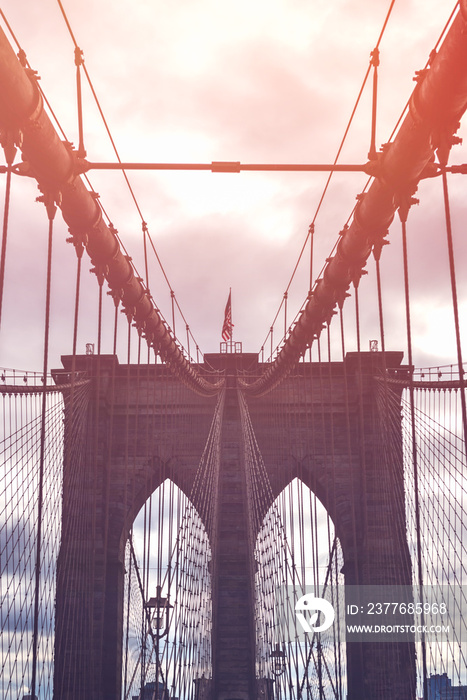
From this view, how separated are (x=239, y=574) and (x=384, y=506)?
9.81 meters

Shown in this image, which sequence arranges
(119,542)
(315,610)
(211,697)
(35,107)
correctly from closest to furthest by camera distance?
1. (35,107)
2. (211,697)
3. (315,610)
4. (119,542)

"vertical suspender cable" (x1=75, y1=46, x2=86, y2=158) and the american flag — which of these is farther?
the american flag

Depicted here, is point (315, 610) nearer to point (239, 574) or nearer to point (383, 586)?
point (239, 574)

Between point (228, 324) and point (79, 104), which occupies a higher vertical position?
point (228, 324)

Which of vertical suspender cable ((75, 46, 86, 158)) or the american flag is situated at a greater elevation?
the american flag

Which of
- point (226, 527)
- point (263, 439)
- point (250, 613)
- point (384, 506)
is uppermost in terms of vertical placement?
point (263, 439)

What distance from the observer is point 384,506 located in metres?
24.0

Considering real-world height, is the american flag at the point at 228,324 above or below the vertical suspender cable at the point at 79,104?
above

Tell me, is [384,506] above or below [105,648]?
above

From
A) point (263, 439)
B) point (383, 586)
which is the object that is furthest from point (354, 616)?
point (263, 439)

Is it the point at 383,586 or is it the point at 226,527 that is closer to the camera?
the point at 226,527

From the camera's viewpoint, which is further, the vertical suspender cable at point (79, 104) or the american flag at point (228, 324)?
the american flag at point (228, 324)

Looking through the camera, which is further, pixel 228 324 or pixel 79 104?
pixel 228 324

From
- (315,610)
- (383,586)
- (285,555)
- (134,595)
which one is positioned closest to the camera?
(285,555)
